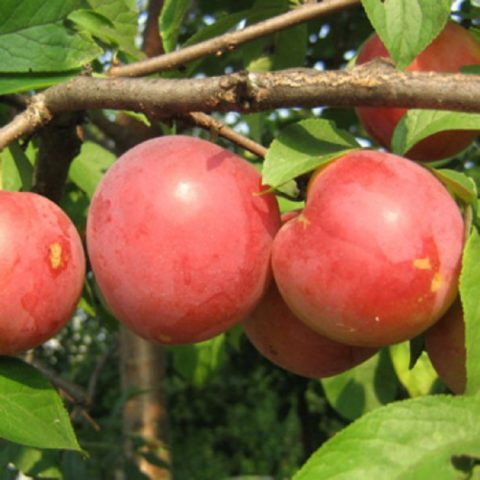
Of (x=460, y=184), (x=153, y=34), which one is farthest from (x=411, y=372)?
(x=153, y=34)

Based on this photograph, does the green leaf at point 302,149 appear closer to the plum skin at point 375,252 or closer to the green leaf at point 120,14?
the plum skin at point 375,252

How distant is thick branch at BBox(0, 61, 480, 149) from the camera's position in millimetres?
712

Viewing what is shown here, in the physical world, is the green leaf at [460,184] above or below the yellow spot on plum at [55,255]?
above

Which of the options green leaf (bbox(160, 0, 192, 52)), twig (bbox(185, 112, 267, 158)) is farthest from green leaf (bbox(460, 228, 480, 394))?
green leaf (bbox(160, 0, 192, 52))

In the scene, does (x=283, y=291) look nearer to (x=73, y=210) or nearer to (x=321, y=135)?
(x=321, y=135)

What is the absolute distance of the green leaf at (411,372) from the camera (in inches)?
49.8

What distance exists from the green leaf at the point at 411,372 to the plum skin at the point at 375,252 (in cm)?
47

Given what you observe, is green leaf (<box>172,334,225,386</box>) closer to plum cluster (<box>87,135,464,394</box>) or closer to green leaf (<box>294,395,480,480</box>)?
plum cluster (<box>87,135,464,394</box>)

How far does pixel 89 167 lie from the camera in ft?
4.78

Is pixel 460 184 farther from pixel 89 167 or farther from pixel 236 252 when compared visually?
pixel 89 167

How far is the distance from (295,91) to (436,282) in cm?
22

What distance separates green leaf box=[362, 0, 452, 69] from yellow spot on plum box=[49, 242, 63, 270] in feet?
1.30

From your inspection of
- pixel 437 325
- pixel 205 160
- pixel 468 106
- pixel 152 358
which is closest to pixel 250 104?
pixel 205 160

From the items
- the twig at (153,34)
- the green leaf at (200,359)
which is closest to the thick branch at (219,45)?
the green leaf at (200,359)
